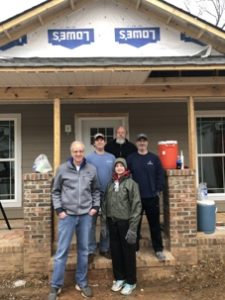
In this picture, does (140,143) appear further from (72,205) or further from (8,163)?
(8,163)

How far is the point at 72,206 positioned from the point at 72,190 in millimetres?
204

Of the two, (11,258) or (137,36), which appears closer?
(11,258)

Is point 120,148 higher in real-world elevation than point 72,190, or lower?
higher


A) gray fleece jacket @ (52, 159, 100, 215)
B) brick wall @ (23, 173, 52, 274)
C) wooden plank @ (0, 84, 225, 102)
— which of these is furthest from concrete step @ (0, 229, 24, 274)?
wooden plank @ (0, 84, 225, 102)

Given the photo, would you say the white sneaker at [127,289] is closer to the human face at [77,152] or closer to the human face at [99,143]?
the human face at [77,152]

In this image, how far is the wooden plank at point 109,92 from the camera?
707 cm

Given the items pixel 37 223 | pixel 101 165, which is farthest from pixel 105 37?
pixel 37 223

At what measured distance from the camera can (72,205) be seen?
5.36 meters

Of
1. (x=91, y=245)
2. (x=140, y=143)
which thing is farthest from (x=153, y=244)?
(x=140, y=143)

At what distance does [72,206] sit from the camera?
17.6ft

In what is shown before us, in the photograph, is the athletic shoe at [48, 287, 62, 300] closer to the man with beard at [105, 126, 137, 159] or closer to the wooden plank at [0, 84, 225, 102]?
the man with beard at [105, 126, 137, 159]

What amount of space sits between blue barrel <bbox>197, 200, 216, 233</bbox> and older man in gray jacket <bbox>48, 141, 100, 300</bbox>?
2.18 m

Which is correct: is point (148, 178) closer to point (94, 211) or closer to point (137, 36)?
point (94, 211)

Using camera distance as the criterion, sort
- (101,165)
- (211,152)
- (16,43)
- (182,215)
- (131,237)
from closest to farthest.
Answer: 1. (131,237)
2. (101,165)
3. (182,215)
4. (16,43)
5. (211,152)
